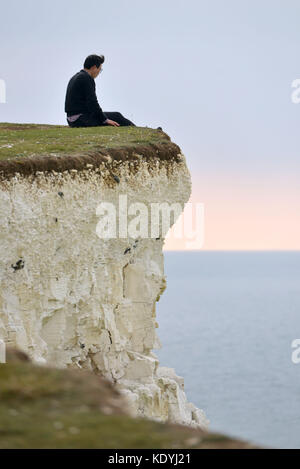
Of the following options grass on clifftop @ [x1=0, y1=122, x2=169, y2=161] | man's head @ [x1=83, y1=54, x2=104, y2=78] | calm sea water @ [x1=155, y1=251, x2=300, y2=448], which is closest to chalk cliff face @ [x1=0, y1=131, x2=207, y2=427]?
grass on clifftop @ [x1=0, y1=122, x2=169, y2=161]

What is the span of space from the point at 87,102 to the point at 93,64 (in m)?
1.08

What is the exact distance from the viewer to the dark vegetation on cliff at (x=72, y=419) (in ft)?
26.5

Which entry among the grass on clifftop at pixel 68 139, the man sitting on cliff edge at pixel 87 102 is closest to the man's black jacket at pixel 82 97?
the man sitting on cliff edge at pixel 87 102

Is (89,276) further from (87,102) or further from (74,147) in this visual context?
(87,102)

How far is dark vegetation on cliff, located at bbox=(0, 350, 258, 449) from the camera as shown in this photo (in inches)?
318

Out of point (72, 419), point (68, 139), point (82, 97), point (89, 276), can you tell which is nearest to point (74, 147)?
point (68, 139)

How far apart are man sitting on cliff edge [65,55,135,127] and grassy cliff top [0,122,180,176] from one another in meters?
0.48

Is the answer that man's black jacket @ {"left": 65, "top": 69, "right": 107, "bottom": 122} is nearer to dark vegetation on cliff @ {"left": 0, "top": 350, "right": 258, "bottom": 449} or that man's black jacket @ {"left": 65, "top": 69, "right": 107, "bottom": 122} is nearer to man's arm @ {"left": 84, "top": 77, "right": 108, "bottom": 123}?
man's arm @ {"left": 84, "top": 77, "right": 108, "bottom": 123}

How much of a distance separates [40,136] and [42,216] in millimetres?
5693

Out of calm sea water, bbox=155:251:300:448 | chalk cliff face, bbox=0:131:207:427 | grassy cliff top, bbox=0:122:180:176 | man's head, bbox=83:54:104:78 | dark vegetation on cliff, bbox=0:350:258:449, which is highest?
calm sea water, bbox=155:251:300:448

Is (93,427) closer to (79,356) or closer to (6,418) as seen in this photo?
(6,418)

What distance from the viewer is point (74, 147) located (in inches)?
830
